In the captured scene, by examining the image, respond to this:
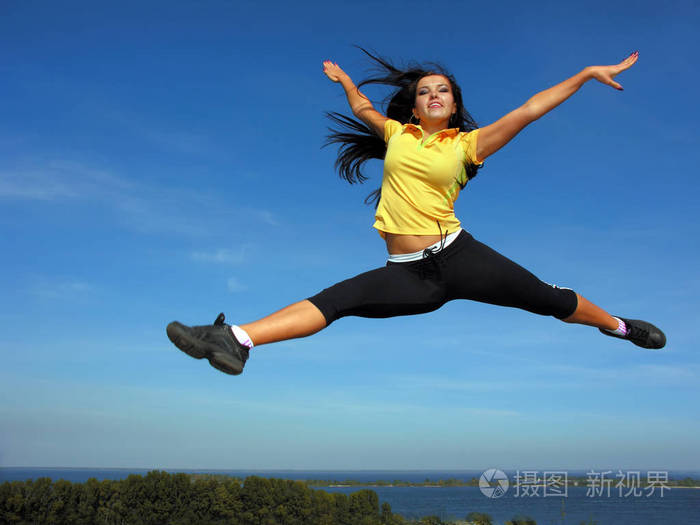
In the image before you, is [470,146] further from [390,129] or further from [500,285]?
[500,285]

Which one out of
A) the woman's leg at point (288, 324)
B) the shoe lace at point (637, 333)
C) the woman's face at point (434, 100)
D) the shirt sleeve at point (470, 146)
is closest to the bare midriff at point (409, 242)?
the shirt sleeve at point (470, 146)

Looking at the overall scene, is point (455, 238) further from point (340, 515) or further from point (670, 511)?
point (670, 511)

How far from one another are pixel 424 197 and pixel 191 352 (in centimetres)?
170

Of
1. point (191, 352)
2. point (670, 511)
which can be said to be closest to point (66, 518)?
point (191, 352)

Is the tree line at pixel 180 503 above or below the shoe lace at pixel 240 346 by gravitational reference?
below

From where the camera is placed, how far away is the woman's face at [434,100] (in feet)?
14.1

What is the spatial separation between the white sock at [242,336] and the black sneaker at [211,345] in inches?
0.8

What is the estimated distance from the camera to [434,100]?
4.32 m

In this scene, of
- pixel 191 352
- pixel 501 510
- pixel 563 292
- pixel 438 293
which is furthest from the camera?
pixel 501 510

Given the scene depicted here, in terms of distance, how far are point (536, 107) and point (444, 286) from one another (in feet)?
3.94

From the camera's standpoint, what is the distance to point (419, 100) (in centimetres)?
440

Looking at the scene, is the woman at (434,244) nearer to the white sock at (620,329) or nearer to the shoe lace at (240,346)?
the shoe lace at (240,346)

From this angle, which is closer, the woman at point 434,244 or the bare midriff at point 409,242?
the woman at point 434,244

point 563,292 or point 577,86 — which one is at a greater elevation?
point 577,86
